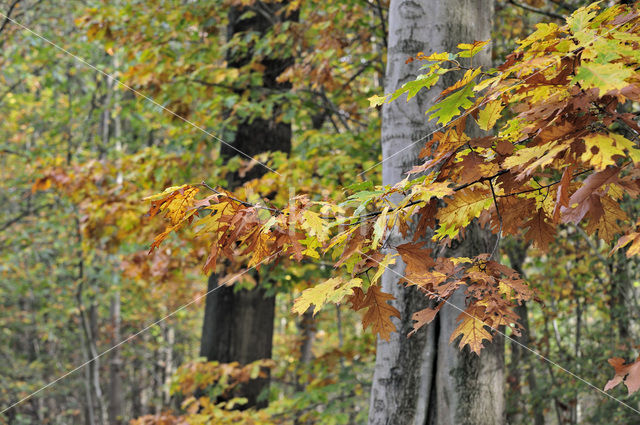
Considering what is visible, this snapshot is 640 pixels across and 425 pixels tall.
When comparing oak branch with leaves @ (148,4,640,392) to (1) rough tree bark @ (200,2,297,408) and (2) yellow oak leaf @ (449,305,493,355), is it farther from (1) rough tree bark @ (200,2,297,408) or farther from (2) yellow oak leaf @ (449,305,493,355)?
(1) rough tree bark @ (200,2,297,408)

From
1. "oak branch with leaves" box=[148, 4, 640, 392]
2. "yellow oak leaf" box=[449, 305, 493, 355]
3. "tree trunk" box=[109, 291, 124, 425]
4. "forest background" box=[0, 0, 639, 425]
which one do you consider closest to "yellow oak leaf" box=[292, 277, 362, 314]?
"oak branch with leaves" box=[148, 4, 640, 392]

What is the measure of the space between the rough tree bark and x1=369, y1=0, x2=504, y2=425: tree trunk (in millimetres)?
3044

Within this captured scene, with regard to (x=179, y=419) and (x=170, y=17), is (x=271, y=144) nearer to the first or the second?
(x=170, y=17)

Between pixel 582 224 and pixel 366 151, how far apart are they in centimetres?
178

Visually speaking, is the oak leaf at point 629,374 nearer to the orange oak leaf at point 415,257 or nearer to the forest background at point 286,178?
the orange oak leaf at point 415,257

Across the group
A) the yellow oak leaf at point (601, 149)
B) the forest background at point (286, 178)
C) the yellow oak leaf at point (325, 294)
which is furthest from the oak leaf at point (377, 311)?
the forest background at point (286, 178)

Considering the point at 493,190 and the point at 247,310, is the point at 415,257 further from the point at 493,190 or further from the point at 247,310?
the point at 247,310

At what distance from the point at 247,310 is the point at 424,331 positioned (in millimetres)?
3444

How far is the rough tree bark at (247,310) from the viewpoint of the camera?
5262 mm

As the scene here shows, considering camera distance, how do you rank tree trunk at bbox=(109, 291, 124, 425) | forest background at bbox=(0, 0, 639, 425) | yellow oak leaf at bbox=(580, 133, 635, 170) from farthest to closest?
1. tree trunk at bbox=(109, 291, 124, 425)
2. forest background at bbox=(0, 0, 639, 425)
3. yellow oak leaf at bbox=(580, 133, 635, 170)

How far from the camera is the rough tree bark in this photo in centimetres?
526

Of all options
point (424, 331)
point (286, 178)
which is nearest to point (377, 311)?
point (424, 331)

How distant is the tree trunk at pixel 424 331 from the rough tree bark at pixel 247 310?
3.04 meters

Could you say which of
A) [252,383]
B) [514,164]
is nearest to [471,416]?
[514,164]
